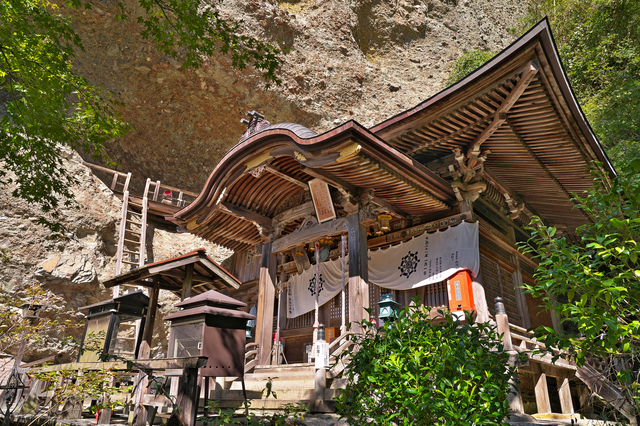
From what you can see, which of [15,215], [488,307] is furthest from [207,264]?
[15,215]

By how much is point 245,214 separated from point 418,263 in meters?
4.03

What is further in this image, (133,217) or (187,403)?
(133,217)

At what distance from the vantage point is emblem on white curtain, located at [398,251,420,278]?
8516mm

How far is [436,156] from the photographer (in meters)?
9.01

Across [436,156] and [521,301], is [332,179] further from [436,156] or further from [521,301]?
[521,301]

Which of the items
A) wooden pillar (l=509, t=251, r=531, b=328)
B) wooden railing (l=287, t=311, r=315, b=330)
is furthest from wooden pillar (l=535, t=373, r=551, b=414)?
wooden railing (l=287, t=311, r=315, b=330)

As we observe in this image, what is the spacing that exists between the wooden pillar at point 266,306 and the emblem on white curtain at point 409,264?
9.51ft

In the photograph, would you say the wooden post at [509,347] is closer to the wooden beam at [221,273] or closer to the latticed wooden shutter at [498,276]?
the latticed wooden shutter at [498,276]

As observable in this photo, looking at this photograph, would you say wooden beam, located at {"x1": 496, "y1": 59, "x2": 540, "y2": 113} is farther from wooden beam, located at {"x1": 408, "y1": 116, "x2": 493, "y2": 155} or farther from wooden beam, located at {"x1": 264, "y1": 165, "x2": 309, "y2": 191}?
wooden beam, located at {"x1": 264, "y1": 165, "x2": 309, "y2": 191}

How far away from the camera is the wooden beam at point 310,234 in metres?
8.21

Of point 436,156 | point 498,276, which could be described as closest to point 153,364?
point 436,156

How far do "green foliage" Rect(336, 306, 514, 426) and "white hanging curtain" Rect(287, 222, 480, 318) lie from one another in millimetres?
4720

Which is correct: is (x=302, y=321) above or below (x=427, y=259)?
below

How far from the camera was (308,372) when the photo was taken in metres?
6.63
